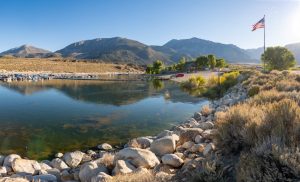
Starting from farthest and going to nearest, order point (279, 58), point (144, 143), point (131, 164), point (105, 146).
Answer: point (279, 58) → point (105, 146) → point (144, 143) → point (131, 164)

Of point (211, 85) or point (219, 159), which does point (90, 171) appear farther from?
point (211, 85)

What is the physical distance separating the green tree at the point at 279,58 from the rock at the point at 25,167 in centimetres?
5254

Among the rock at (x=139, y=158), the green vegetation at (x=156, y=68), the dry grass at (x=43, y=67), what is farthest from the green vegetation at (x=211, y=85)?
the dry grass at (x=43, y=67)

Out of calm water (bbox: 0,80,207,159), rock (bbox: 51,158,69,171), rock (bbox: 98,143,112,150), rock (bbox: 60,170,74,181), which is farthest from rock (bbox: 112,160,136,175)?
calm water (bbox: 0,80,207,159)

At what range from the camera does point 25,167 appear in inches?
332

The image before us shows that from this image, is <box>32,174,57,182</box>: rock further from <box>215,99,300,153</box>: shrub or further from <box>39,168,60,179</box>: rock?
<box>215,99,300,153</box>: shrub

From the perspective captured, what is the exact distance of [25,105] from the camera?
78.1 feet

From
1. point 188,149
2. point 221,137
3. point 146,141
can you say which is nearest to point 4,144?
point 146,141

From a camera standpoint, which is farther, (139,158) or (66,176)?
(66,176)

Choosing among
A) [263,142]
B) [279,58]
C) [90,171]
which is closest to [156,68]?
[279,58]

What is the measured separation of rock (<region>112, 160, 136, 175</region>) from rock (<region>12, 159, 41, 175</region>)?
2920mm

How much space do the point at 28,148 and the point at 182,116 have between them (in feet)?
33.9

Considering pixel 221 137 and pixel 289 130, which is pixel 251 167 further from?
pixel 221 137

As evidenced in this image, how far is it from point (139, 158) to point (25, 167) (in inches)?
141
